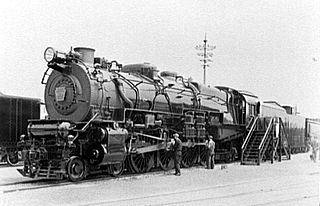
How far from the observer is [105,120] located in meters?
14.0

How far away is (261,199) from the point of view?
31.3 feet

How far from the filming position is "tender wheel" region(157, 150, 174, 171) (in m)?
17.2

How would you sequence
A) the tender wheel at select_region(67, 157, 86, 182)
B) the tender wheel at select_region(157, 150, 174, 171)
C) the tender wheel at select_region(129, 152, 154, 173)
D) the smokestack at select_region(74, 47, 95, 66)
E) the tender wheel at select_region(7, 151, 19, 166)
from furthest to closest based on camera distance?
the tender wheel at select_region(7, 151, 19, 166)
the tender wheel at select_region(157, 150, 174, 171)
the tender wheel at select_region(129, 152, 154, 173)
the smokestack at select_region(74, 47, 95, 66)
the tender wheel at select_region(67, 157, 86, 182)

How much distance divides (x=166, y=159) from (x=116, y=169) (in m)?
3.39

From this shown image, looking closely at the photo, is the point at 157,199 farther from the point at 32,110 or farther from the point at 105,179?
the point at 32,110

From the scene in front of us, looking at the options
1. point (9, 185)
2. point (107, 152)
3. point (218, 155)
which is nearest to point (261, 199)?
point (107, 152)

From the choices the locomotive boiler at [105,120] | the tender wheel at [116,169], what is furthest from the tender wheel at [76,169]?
the tender wheel at [116,169]

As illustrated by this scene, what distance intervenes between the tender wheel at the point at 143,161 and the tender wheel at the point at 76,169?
2.84m

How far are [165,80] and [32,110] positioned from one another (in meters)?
6.46

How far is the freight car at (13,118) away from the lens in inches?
734

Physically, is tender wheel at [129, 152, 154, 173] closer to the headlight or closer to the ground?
the ground

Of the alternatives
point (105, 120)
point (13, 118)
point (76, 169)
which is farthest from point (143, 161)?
point (13, 118)

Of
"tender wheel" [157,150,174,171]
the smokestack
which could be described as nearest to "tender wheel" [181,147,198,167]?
"tender wheel" [157,150,174,171]

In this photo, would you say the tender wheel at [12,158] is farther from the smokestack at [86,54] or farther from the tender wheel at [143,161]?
the smokestack at [86,54]
